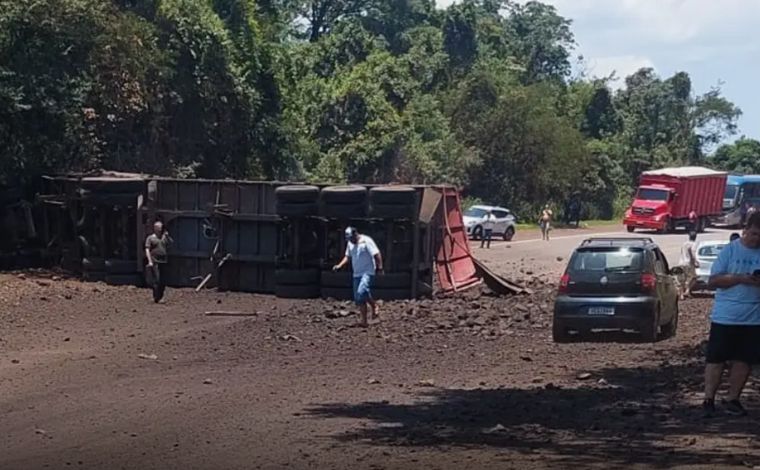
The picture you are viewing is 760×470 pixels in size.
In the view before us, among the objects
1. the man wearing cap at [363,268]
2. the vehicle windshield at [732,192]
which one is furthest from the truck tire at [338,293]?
the vehicle windshield at [732,192]

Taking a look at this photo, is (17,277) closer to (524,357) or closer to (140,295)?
(140,295)

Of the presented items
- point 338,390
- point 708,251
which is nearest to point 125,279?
point 708,251

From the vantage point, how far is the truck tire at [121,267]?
1154 inches

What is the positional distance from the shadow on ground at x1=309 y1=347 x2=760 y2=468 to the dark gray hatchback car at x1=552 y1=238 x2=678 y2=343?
4378 millimetres

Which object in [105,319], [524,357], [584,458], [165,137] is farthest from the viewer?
[165,137]

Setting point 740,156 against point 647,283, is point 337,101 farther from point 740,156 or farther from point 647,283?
point 740,156

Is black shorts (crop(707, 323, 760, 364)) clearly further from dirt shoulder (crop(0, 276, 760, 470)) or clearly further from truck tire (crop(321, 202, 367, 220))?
truck tire (crop(321, 202, 367, 220))

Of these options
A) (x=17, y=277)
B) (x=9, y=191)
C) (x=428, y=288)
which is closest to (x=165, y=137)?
(x=9, y=191)

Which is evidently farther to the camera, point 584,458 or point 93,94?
point 93,94

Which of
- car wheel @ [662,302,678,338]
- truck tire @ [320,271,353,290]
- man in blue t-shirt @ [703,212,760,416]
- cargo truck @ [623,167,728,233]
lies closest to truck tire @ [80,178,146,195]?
truck tire @ [320,271,353,290]

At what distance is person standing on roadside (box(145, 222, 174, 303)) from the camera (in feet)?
85.2

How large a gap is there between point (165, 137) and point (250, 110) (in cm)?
342

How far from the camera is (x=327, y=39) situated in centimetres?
7456

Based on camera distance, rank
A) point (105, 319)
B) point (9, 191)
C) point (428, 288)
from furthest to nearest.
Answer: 1. point (9, 191)
2. point (428, 288)
3. point (105, 319)
